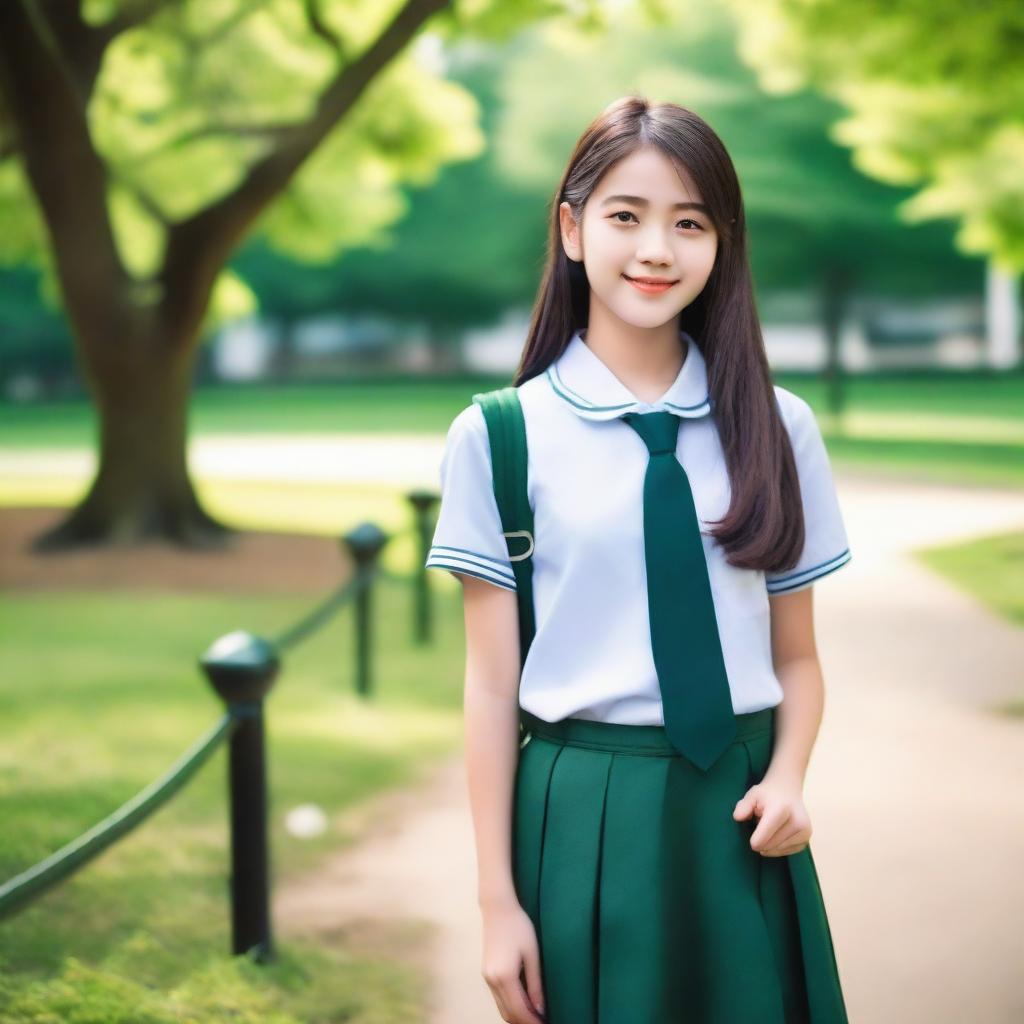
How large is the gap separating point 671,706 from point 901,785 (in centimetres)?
373

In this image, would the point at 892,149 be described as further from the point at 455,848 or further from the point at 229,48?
the point at 455,848

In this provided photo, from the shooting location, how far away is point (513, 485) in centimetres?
200

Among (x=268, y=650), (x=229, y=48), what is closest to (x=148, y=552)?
(x=229, y=48)

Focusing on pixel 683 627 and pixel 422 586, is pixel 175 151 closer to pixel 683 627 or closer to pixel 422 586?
pixel 422 586

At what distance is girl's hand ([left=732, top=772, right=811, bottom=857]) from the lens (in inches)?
76.6

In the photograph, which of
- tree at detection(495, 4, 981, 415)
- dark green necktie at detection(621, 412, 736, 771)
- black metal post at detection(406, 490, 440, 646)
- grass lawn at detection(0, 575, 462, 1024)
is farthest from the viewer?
tree at detection(495, 4, 981, 415)

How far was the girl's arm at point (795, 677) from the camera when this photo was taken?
205cm

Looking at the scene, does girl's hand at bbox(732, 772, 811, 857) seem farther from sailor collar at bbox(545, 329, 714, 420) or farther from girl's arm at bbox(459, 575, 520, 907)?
sailor collar at bbox(545, 329, 714, 420)

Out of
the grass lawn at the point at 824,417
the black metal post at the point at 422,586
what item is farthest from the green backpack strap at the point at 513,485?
the grass lawn at the point at 824,417

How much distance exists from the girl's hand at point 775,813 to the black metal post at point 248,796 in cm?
199

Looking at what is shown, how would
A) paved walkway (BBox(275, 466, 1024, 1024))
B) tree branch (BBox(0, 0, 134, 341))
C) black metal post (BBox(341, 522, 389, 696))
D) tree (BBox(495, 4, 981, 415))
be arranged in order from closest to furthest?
1. paved walkway (BBox(275, 466, 1024, 1024))
2. black metal post (BBox(341, 522, 389, 696))
3. tree branch (BBox(0, 0, 134, 341))
4. tree (BBox(495, 4, 981, 415))

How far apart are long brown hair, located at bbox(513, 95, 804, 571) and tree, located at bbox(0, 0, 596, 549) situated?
9.11 metres

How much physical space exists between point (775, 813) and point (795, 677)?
24 centimetres

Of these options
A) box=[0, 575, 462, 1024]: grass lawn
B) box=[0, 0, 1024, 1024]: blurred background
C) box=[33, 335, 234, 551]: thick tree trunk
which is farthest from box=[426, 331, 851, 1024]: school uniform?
box=[33, 335, 234, 551]: thick tree trunk
